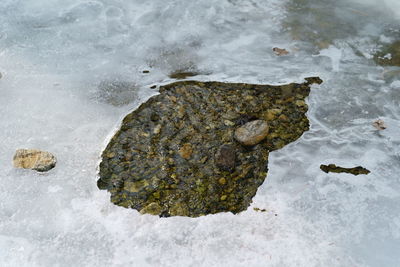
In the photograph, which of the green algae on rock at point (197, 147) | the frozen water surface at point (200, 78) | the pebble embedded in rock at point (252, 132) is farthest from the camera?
the pebble embedded in rock at point (252, 132)

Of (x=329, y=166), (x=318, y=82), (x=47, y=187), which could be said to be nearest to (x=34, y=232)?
(x=47, y=187)

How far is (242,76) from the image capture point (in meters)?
3.53

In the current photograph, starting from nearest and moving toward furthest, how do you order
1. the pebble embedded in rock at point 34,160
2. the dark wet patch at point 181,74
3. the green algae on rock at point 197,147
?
the green algae on rock at point 197,147
the pebble embedded in rock at point 34,160
the dark wet patch at point 181,74

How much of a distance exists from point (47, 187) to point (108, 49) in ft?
6.03

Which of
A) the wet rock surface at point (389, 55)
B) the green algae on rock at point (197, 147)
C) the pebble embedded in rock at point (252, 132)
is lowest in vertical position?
the green algae on rock at point (197, 147)

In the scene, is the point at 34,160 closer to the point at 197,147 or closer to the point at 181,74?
the point at 197,147

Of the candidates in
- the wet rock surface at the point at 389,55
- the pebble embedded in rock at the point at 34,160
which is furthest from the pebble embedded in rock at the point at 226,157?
the wet rock surface at the point at 389,55

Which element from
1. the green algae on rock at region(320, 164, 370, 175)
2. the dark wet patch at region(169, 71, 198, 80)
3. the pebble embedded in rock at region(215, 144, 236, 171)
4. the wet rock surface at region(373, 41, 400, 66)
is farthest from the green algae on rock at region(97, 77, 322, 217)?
the wet rock surface at region(373, 41, 400, 66)

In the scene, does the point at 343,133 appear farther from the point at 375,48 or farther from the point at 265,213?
the point at 375,48

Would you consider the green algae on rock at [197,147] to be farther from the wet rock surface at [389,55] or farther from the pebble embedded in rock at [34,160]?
the wet rock surface at [389,55]

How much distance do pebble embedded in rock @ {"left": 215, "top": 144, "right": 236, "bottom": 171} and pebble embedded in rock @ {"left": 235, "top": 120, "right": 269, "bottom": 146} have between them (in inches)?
4.4

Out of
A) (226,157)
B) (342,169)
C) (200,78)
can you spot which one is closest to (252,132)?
(226,157)

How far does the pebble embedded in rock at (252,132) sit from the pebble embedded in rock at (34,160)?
1406mm

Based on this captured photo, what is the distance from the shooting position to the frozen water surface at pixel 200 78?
219 cm
